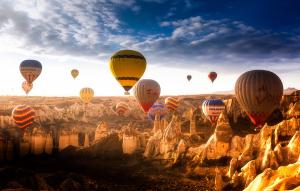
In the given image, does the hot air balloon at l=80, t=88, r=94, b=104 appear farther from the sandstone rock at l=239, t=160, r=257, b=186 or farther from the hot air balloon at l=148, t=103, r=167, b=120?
the sandstone rock at l=239, t=160, r=257, b=186

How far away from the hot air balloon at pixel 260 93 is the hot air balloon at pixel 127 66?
14.6 metres

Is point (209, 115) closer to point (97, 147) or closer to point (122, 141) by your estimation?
point (122, 141)

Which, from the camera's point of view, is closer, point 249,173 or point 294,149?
point 294,149

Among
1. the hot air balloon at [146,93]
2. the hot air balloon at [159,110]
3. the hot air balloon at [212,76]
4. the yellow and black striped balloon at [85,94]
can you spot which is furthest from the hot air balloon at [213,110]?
the yellow and black striped balloon at [85,94]

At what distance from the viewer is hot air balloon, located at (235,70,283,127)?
33.8 meters

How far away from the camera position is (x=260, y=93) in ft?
111

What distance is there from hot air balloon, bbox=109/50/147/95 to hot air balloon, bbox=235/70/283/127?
14.6m

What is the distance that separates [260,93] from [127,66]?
17.0 meters

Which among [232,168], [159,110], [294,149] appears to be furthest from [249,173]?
[159,110]

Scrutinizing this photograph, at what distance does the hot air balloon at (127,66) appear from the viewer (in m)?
44.2

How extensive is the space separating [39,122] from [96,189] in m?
53.3

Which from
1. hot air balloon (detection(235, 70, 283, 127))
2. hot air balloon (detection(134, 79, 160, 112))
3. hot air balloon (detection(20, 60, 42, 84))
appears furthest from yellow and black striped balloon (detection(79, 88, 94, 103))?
hot air balloon (detection(235, 70, 283, 127))

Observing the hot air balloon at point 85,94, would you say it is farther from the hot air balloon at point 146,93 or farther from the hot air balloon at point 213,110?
the hot air balloon at point 213,110

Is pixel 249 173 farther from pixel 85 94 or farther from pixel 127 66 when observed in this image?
pixel 85 94
